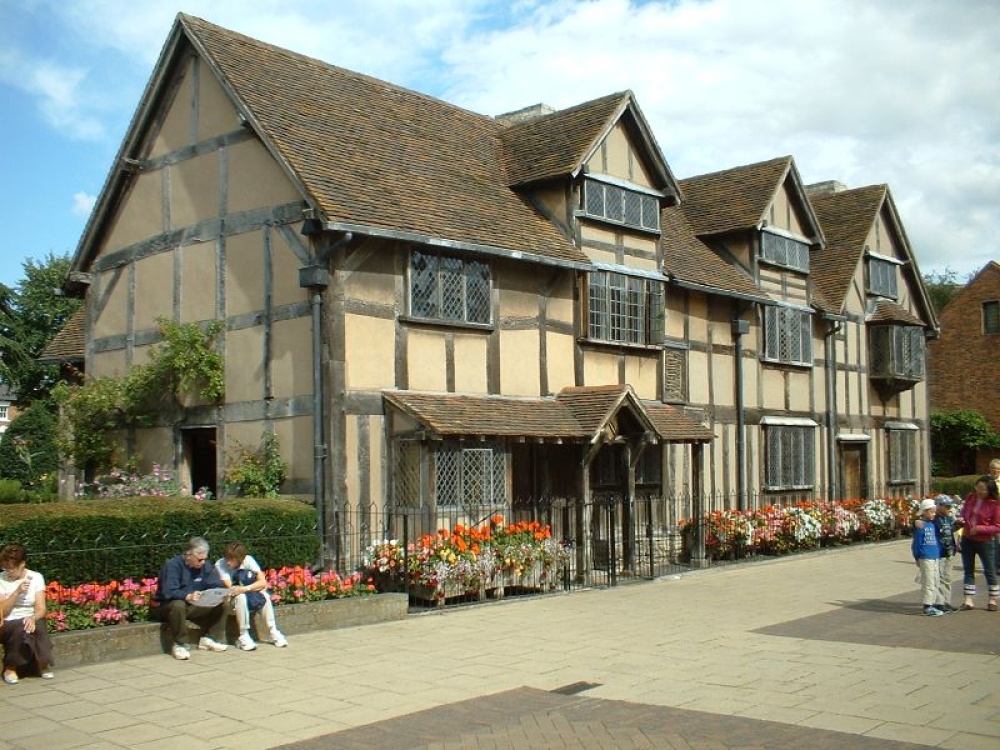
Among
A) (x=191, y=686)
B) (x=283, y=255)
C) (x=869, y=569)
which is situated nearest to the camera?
(x=191, y=686)

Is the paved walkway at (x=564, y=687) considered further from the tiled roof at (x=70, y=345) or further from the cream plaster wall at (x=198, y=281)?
the tiled roof at (x=70, y=345)

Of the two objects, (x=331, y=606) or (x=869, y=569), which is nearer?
(x=331, y=606)

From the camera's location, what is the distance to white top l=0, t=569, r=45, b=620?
33.5ft

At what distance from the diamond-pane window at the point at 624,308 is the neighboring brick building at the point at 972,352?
23.9 m

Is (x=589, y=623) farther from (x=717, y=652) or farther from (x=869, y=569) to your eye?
(x=869, y=569)

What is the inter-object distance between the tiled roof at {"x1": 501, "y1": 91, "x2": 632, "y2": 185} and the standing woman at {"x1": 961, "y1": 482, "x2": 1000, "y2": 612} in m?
8.88

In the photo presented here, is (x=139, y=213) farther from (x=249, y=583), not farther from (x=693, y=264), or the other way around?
(x=693, y=264)

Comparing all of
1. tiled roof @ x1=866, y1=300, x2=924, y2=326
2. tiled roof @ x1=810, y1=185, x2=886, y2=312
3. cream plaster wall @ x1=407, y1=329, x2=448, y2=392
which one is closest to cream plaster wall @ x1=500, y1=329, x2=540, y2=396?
cream plaster wall @ x1=407, y1=329, x2=448, y2=392

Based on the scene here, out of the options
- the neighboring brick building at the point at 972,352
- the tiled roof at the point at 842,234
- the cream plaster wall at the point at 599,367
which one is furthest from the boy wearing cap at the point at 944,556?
the neighboring brick building at the point at 972,352

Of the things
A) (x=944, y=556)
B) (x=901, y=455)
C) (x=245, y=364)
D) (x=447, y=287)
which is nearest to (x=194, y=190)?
(x=245, y=364)

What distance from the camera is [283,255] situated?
16.6 m

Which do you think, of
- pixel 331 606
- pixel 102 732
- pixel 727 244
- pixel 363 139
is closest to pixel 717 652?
pixel 331 606

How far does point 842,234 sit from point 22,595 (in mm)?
25222

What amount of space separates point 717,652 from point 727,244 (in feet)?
51.9
